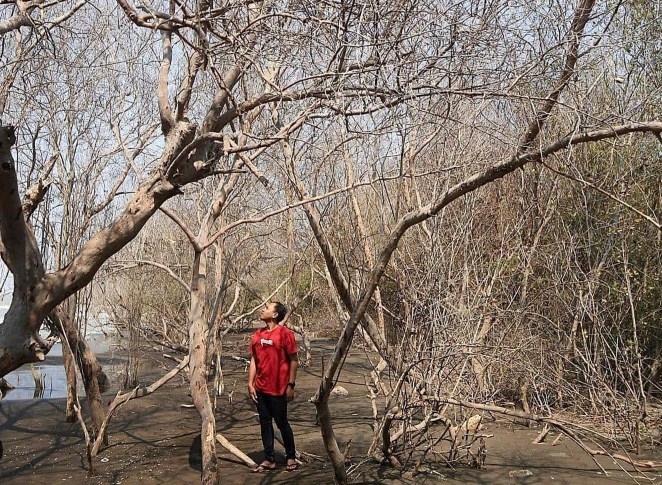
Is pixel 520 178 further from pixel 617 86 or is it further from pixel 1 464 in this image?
pixel 1 464

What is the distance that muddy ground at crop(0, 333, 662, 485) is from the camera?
7.23 metres

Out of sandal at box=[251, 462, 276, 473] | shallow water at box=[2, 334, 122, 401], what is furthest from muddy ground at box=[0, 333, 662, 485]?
shallow water at box=[2, 334, 122, 401]

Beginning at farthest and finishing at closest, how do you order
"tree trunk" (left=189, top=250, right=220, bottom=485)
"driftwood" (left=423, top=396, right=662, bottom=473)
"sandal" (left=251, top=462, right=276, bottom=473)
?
1. "sandal" (left=251, top=462, right=276, bottom=473)
2. "tree trunk" (left=189, top=250, right=220, bottom=485)
3. "driftwood" (left=423, top=396, right=662, bottom=473)

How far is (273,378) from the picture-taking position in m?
7.71

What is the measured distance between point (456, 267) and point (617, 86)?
341 cm

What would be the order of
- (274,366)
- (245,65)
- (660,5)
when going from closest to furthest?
(245,65)
(274,366)
(660,5)

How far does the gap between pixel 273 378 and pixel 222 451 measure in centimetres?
140

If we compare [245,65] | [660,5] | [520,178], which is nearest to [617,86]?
[660,5]

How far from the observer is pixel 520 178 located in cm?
1045

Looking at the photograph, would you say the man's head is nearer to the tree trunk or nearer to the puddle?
the tree trunk

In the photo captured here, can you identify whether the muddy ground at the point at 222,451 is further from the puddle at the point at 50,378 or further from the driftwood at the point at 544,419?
the puddle at the point at 50,378

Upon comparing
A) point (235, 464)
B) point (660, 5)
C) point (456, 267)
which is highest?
point (660, 5)

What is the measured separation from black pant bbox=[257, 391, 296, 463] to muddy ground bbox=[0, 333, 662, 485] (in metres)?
0.24

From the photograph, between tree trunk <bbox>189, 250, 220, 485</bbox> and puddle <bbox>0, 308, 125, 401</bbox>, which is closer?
tree trunk <bbox>189, 250, 220, 485</bbox>
